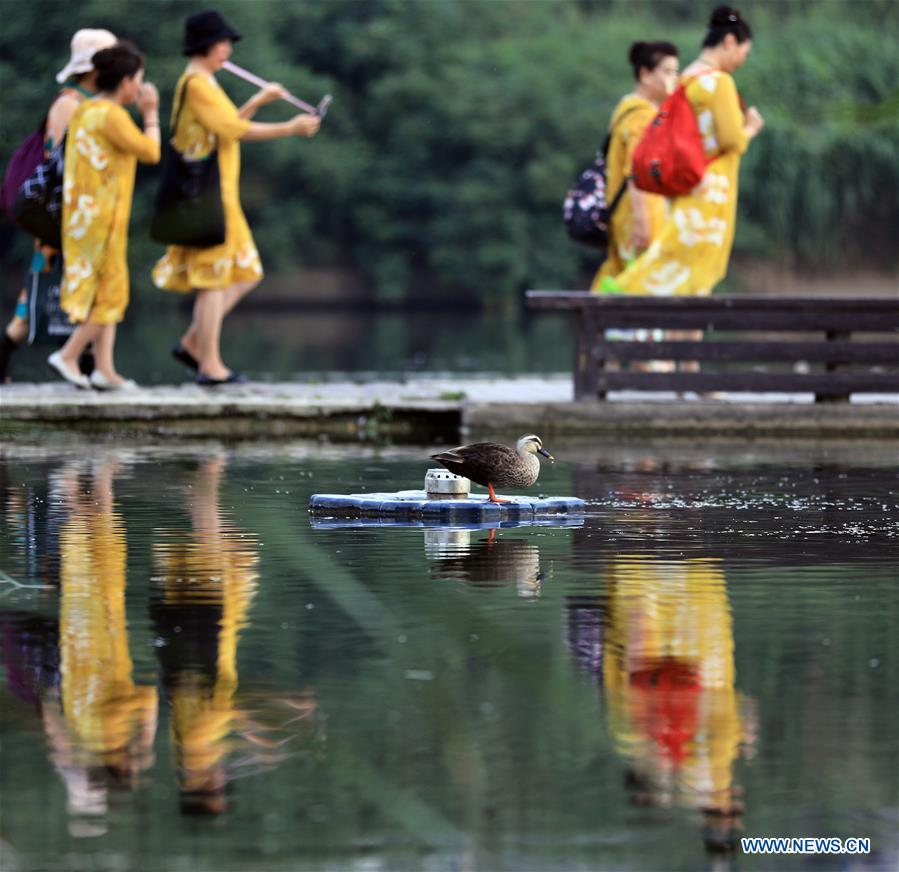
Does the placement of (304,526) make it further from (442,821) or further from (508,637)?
(442,821)

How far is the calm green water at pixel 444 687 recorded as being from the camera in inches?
216

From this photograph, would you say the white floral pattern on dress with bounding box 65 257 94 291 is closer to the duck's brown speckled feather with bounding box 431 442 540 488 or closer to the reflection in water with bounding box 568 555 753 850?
the duck's brown speckled feather with bounding box 431 442 540 488

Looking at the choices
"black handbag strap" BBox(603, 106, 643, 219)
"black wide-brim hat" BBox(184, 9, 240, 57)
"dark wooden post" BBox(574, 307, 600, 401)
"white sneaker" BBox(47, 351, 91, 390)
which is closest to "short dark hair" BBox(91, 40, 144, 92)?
"black wide-brim hat" BBox(184, 9, 240, 57)

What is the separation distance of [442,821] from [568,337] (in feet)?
101

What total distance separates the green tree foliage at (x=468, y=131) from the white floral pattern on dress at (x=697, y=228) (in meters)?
27.9

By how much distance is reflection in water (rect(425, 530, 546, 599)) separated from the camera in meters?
9.24

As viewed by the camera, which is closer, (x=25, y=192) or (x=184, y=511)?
(x=184, y=511)

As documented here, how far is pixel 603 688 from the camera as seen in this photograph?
7.06 m

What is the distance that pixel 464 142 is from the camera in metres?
48.2

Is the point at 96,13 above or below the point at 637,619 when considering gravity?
above

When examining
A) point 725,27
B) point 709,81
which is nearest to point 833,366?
point 709,81

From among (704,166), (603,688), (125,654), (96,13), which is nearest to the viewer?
(603,688)

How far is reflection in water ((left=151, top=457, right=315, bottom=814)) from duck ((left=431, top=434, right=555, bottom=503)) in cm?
102

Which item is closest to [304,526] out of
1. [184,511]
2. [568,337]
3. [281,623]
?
[184,511]
